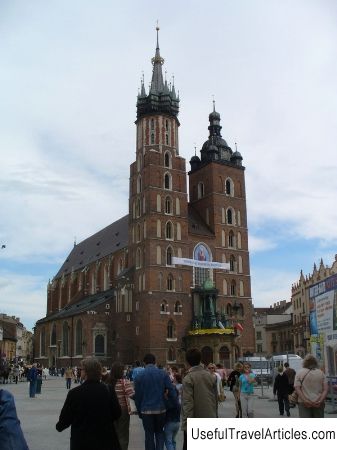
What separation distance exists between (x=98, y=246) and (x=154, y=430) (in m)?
69.5

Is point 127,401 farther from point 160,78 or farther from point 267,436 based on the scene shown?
point 160,78

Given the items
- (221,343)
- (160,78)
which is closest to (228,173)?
(160,78)

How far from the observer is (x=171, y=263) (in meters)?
56.1

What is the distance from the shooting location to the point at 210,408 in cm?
706

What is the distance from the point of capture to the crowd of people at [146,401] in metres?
5.56

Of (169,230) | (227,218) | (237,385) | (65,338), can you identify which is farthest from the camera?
(65,338)

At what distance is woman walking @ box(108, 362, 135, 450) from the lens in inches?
336

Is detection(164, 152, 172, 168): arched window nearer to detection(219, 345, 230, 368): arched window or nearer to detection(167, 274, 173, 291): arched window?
detection(167, 274, 173, 291): arched window

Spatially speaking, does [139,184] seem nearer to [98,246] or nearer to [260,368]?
[98,246]

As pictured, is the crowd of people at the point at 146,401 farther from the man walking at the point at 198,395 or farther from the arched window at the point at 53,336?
the arched window at the point at 53,336

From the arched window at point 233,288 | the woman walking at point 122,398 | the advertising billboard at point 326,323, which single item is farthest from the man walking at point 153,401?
the arched window at point 233,288

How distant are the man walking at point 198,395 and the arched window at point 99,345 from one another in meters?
52.4

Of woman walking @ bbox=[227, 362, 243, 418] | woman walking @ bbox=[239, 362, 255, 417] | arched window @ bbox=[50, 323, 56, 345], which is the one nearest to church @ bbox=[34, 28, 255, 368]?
arched window @ bbox=[50, 323, 56, 345]

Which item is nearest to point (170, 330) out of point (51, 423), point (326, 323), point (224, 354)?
point (224, 354)
